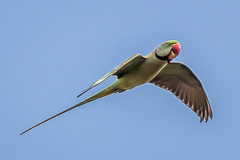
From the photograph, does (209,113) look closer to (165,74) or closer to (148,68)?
(165,74)

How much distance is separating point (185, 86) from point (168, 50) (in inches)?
102

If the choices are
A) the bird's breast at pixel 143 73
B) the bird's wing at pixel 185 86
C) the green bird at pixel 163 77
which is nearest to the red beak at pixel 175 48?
the green bird at pixel 163 77

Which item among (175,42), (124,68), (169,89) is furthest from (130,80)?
(169,89)

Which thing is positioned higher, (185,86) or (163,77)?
(163,77)

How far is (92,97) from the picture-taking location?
37.4 ft

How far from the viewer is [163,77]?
42.0 ft

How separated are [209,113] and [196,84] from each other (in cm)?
82

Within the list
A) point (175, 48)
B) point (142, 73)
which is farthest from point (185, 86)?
point (175, 48)

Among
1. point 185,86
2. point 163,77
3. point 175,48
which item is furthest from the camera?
point 185,86

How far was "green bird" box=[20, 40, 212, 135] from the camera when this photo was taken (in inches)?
425

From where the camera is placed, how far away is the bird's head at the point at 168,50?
10.8 m

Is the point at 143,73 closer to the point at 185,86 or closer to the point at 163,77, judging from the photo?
the point at 163,77

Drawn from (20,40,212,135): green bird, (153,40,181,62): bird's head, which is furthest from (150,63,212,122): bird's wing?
(153,40,181,62): bird's head

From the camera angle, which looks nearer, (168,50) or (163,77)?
(168,50)
